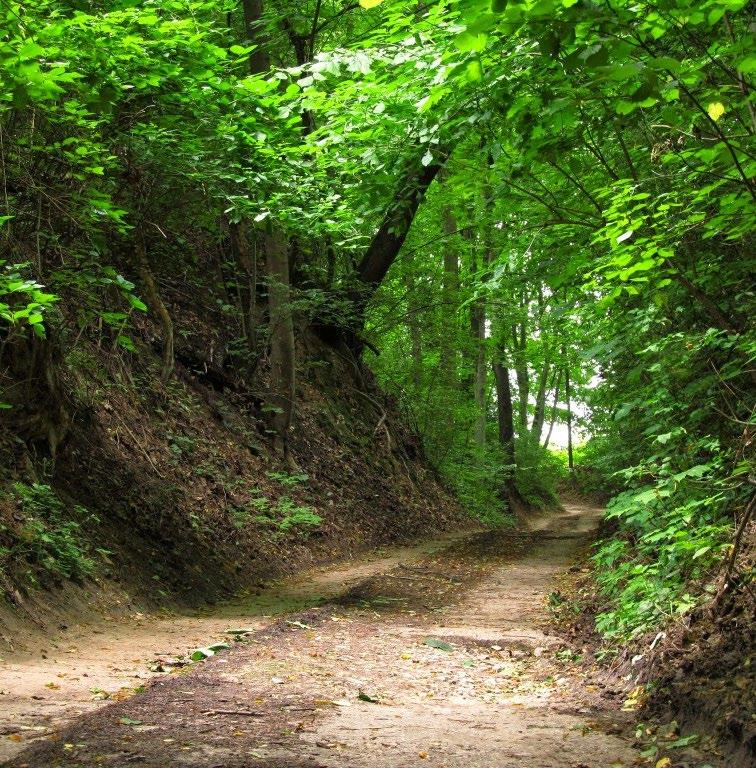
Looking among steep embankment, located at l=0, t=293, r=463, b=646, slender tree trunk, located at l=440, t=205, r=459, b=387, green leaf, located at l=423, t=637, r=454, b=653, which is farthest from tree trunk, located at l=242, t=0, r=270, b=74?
green leaf, located at l=423, t=637, r=454, b=653

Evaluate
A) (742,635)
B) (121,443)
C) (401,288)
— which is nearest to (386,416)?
(401,288)

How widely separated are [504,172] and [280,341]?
26.6 feet

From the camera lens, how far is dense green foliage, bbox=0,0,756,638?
15.0 feet

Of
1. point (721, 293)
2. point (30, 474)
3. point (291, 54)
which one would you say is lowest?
point (30, 474)

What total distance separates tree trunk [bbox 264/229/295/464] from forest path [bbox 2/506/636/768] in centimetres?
556

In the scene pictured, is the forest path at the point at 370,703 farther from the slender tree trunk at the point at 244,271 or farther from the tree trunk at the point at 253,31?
the tree trunk at the point at 253,31

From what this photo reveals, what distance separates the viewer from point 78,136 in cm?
796

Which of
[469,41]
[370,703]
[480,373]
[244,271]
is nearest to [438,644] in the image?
[370,703]

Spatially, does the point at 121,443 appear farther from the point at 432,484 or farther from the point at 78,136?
the point at 432,484

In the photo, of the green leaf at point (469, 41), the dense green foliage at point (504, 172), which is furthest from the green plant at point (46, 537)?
the green leaf at point (469, 41)

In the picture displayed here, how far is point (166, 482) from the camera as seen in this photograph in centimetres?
1041

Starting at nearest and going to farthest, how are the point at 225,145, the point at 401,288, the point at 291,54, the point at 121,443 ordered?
the point at 225,145 → the point at 121,443 → the point at 291,54 → the point at 401,288

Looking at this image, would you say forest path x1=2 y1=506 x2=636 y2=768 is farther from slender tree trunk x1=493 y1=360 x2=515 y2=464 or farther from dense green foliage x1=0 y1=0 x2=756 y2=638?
slender tree trunk x1=493 y1=360 x2=515 y2=464

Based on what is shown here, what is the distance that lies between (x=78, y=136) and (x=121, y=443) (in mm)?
3974
